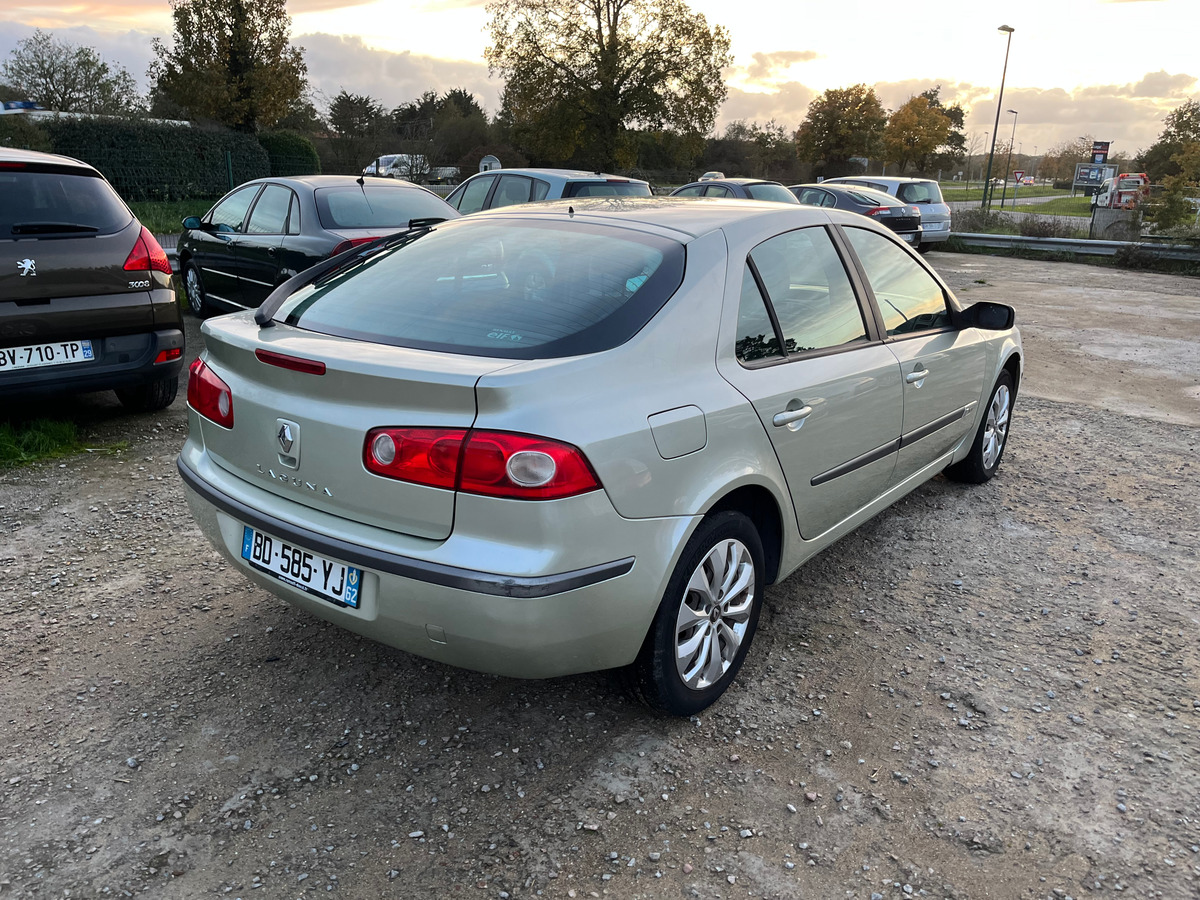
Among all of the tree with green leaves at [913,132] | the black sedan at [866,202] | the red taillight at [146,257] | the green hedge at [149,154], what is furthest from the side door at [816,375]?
the tree with green leaves at [913,132]

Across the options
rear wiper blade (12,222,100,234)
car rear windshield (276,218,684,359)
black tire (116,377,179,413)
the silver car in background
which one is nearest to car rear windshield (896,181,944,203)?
the silver car in background

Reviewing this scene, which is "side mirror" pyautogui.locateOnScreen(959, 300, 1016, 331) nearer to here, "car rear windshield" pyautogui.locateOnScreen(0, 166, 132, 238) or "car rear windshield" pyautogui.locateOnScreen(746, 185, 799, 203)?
"car rear windshield" pyautogui.locateOnScreen(0, 166, 132, 238)

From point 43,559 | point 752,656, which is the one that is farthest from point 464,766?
point 43,559

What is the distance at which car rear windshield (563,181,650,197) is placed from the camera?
9.60m

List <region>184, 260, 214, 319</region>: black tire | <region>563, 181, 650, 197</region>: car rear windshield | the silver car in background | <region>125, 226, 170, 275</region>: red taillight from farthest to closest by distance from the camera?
1. the silver car in background
2. <region>563, 181, 650, 197</region>: car rear windshield
3. <region>184, 260, 214, 319</region>: black tire
4. <region>125, 226, 170, 275</region>: red taillight

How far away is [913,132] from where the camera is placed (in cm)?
4606

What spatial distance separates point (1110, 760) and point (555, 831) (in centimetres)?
171

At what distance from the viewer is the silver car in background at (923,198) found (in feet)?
60.8

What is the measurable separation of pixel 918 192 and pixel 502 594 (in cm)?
1905

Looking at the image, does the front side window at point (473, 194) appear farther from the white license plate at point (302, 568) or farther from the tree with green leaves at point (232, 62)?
the tree with green leaves at point (232, 62)

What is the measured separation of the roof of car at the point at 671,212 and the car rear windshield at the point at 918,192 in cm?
1644

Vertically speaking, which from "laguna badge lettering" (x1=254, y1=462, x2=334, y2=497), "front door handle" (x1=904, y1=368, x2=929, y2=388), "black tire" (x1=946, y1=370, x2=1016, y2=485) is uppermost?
"front door handle" (x1=904, y1=368, x2=929, y2=388)

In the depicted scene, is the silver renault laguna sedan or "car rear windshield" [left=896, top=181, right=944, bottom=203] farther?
"car rear windshield" [left=896, top=181, right=944, bottom=203]

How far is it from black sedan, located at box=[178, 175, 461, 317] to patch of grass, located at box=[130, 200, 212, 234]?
638 centimetres
